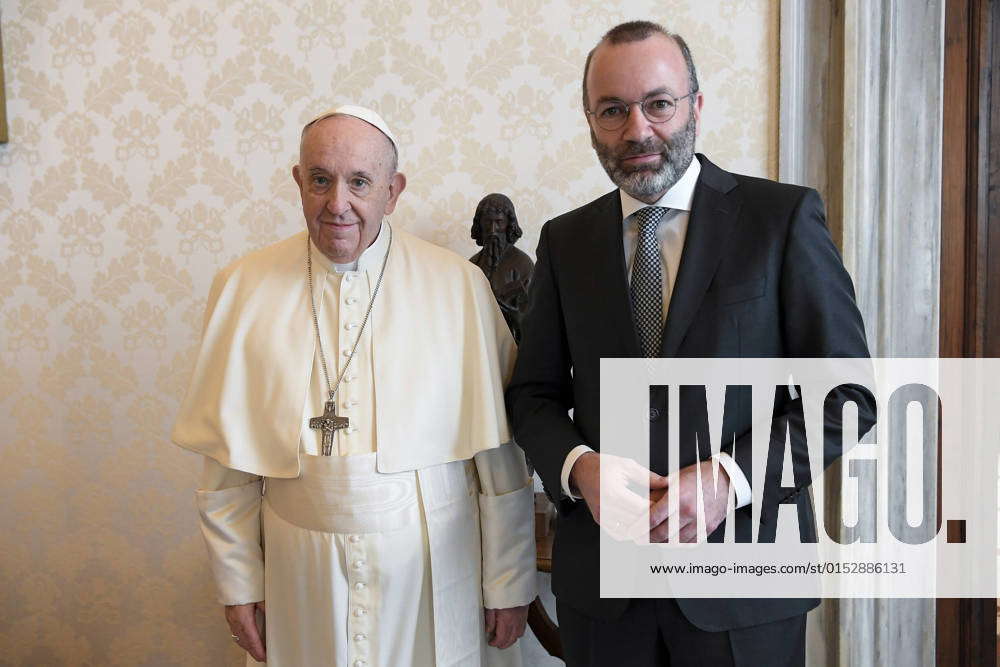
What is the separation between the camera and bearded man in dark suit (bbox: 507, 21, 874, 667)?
156 centimetres

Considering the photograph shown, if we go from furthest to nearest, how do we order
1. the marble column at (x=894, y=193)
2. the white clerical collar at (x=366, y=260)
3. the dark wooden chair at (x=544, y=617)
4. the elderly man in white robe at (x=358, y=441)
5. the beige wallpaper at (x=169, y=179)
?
1. the beige wallpaper at (x=169, y=179)
2. the dark wooden chair at (x=544, y=617)
3. the marble column at (x=894, y=193)
4. the white clerical collar at (x=366, y=260)
5. the elderly man in white robe at (x=358, y=441)

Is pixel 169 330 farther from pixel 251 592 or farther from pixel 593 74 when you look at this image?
pixel 593 74

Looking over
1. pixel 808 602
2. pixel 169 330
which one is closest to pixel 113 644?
pixel 169 330

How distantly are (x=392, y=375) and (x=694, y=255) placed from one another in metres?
0.81

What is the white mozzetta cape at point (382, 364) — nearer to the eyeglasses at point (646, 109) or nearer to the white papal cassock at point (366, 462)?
the white papal cassock at point (366, 462)

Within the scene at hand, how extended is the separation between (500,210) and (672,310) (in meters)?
1.12

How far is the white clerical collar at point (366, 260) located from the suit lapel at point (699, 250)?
836 millimetres

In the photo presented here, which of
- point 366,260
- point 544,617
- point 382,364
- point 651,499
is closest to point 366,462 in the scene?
point 382,364

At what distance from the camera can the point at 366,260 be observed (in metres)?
2.12

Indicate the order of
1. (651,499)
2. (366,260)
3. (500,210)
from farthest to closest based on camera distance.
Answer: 1. (500,210)
2. (366,260)
3. (651,499)

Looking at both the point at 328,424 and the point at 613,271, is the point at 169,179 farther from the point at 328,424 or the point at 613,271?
the point at 613,271

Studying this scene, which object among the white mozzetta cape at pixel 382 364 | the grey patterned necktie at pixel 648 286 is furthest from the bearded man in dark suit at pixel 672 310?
the white mozzetta cape at pixel 382 364

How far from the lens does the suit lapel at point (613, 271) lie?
64.9 inches

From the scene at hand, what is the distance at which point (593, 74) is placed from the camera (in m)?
1.68
